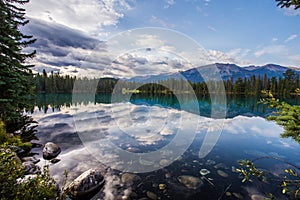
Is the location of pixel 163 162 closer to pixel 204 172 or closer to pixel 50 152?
pixel 204 172

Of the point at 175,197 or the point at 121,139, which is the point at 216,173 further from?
the point at 121,139

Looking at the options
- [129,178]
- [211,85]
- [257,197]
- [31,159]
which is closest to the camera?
[257,197]

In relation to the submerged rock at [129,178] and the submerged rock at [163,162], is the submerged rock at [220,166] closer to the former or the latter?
the submerged rock at [163,162]

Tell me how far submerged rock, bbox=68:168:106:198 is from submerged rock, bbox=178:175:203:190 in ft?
11.8

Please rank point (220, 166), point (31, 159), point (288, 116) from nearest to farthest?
point (288, 116) < point (220, 166) < point (31, 159)

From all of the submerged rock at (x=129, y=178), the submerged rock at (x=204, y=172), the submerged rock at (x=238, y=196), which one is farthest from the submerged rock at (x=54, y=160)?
the submerged rock at (x=238, y=196)

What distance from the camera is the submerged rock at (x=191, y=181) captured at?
6.51 meters

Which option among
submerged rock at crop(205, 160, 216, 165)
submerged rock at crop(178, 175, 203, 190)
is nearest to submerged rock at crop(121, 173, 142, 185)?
submerged rock at crop(178, 175, 203, 190)

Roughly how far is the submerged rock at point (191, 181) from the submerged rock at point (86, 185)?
3.60 m

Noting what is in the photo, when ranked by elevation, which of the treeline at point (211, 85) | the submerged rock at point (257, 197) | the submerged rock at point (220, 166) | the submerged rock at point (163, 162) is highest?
the treeline at point (211, 85)

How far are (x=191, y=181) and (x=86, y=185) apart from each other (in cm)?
452

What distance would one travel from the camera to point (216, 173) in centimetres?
755

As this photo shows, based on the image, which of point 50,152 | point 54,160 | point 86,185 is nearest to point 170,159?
point 86,185

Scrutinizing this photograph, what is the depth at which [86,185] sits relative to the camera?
5977 millimetres
